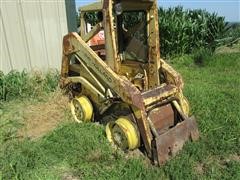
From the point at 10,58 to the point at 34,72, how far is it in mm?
540

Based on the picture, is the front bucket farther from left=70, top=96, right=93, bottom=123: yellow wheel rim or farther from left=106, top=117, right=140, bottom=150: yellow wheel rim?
left=70, top=96, right=93, bottom=123: yellow wheel rim

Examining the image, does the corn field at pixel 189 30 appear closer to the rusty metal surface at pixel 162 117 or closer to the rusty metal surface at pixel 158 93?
the rusty metal surface at pixel 158 93

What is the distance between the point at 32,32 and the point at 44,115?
2.15 metres

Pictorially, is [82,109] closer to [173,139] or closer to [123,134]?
[123,134]

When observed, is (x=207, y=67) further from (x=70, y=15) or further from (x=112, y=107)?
(x=112, y=107)

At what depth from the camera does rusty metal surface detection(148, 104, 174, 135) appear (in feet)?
13.9

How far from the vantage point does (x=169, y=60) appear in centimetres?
1023

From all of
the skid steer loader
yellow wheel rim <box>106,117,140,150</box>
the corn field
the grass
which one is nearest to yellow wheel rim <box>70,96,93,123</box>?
the skid steer loader

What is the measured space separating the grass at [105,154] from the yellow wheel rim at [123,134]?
11cm

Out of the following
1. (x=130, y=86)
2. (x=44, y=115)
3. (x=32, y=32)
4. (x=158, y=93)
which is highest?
(x=32, y=32)

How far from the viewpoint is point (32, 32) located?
22.5 feet

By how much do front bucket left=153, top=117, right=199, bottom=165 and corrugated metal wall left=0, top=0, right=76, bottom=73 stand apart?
3.89m

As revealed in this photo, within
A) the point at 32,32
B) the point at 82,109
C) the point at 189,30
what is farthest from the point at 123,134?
the point at 189,30

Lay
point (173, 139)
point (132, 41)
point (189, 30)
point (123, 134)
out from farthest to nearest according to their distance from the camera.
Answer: point (189, 30)
point (132, 41)
point (123, 134)
point (173, 139)
